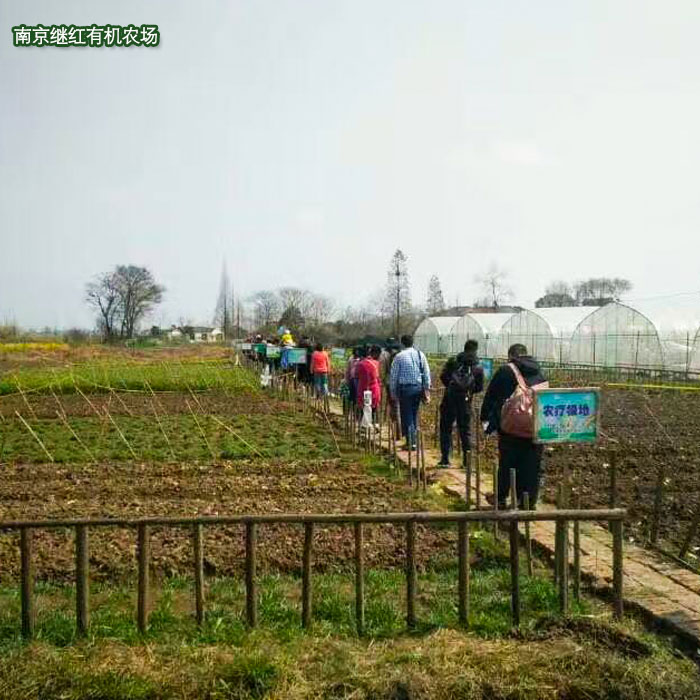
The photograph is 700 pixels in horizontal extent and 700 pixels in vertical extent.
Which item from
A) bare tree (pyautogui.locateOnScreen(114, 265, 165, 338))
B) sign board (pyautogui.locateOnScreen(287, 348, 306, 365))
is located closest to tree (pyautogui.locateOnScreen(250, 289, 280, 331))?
bare tree (pyautogui.locateOnScreen(114, 265, 165, 338))

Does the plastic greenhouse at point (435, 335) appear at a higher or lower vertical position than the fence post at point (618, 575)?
higher

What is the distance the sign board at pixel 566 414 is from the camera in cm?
561

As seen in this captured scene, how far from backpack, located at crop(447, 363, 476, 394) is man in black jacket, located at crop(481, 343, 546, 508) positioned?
7.35 ft

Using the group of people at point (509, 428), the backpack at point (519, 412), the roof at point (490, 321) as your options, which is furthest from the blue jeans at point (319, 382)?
the roof at point (490, 321)

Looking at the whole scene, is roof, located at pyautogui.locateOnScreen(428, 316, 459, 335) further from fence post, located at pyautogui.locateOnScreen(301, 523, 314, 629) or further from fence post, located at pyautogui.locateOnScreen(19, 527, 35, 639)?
fence post, located at pyautogui.locateOnScreen(19, 527, 35, 639)

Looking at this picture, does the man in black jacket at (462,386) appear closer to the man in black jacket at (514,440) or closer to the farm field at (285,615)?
the farm field at (285,615)

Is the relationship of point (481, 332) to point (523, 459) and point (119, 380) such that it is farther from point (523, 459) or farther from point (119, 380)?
point (523, 459)

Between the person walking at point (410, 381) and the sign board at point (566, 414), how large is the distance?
425 cm

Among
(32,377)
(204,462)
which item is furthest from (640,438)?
(32,377)

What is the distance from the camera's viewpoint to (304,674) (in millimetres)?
3732

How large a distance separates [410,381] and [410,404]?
14.6 inches

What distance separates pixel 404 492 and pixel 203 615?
3782 millimetres

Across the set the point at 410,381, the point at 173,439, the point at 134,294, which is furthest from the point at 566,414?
the point at 134,294

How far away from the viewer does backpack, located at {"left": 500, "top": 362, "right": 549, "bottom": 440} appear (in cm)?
637
